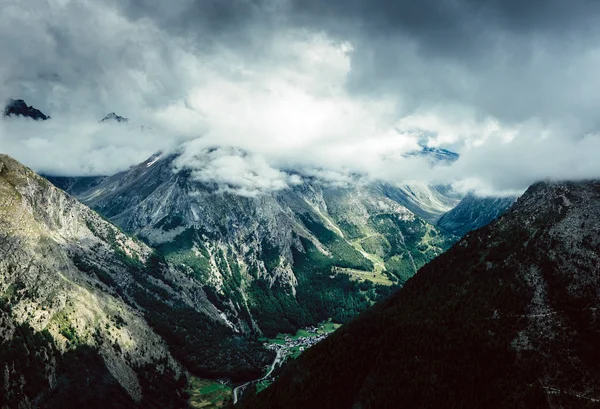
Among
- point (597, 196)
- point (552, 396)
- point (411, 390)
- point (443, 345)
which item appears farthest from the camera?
point (597, 196)

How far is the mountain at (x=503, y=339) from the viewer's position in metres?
143

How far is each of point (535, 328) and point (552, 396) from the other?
27046mm

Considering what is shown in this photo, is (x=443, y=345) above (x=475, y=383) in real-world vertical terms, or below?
above

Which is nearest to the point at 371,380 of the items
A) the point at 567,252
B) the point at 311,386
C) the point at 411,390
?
the point at 411,390

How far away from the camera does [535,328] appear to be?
156 meters

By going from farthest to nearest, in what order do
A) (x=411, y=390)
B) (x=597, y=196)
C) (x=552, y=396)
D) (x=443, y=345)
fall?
(x=597, y=196) < (x=443, y=345) < (x=411, y=390) < (x=552, y=396)

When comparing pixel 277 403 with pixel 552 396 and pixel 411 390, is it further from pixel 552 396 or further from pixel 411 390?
pixel 552 396

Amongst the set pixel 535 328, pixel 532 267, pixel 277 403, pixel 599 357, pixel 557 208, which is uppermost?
pixel 557 208

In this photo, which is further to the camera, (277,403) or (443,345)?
(277,403)

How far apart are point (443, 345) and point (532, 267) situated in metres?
50.4

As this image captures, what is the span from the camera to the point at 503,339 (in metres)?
159

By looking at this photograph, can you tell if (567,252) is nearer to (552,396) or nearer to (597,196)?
(597,196)

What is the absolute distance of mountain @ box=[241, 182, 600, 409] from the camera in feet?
470

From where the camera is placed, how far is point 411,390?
159375 mm
